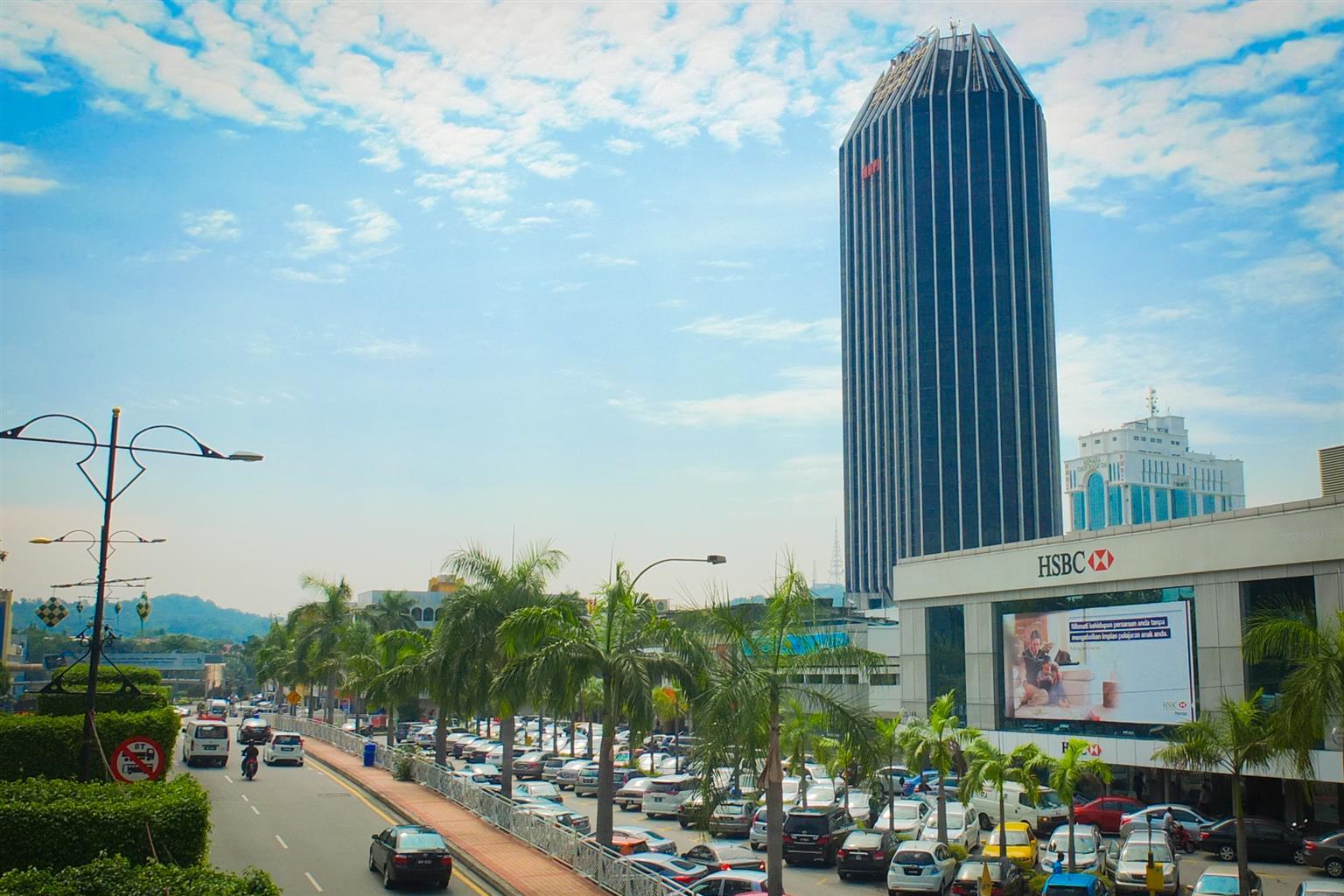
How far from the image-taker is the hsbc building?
44.7 m

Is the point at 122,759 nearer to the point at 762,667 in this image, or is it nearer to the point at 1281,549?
the point at 762,667

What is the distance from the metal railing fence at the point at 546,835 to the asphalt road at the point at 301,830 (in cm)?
229

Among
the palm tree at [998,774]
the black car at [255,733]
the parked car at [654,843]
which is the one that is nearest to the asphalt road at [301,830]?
the parked car at [654,843]

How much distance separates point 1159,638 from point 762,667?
104 feet

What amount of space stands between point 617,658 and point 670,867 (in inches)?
203

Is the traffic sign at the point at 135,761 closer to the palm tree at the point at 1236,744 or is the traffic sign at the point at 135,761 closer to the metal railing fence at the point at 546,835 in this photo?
the metal railing fence at the point at 546,835

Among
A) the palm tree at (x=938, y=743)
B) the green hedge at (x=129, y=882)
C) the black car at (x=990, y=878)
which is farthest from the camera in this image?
the palm tree at (x=938, y=743)

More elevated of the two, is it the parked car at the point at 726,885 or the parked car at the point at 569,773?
the parked car at the point at 726,885

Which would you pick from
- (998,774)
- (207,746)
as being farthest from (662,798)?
(207,746)

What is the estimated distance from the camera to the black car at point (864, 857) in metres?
33.0

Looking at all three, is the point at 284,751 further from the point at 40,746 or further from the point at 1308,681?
the point at 1308,681

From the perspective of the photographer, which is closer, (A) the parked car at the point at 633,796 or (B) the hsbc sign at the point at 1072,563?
(A) the parked car at the point at 633,796

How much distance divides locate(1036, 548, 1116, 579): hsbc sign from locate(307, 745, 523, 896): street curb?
29.7 meters

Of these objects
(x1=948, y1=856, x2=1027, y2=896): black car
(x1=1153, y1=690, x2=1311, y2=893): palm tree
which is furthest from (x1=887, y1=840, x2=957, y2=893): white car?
(x1=1153, y1=690, x2=1311, y2=893): palm tree
